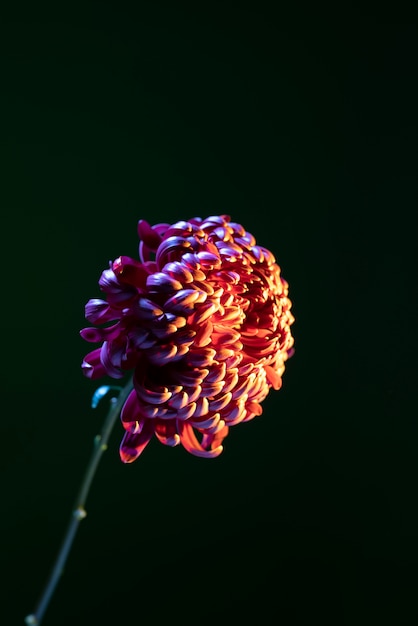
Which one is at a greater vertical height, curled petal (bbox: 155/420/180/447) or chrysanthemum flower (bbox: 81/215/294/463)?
chrysanthemum flower (bbox: 81/215/294/463)

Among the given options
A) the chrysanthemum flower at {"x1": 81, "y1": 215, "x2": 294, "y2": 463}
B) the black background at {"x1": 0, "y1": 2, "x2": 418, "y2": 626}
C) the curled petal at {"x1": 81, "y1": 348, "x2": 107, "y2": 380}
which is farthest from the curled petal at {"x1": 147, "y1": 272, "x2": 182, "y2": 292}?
the black background at {"x1": 0, "y1": 2, "x2": 418, "y2": 626}

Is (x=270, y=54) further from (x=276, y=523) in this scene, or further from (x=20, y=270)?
(x=276, y=523)

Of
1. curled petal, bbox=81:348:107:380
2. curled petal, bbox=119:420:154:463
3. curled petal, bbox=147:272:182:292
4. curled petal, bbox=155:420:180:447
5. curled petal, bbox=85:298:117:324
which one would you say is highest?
curled petal, bbox=147:272:182:292

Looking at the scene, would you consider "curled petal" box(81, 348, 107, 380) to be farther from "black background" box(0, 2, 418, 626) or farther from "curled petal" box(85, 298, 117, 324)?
"black background" box(0, 2, 418, 626)

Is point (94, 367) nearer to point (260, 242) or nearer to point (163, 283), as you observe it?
point (163, 283)

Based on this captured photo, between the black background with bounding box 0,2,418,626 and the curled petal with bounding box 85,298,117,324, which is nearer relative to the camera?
the curled petal with bounding box 85,298,117,324

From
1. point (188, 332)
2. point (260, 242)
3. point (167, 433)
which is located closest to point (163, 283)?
point (188, 332)

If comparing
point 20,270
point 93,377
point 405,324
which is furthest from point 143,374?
point 405,324

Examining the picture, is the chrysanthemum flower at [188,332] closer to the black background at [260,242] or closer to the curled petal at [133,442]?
the curled petal at [133,442]
